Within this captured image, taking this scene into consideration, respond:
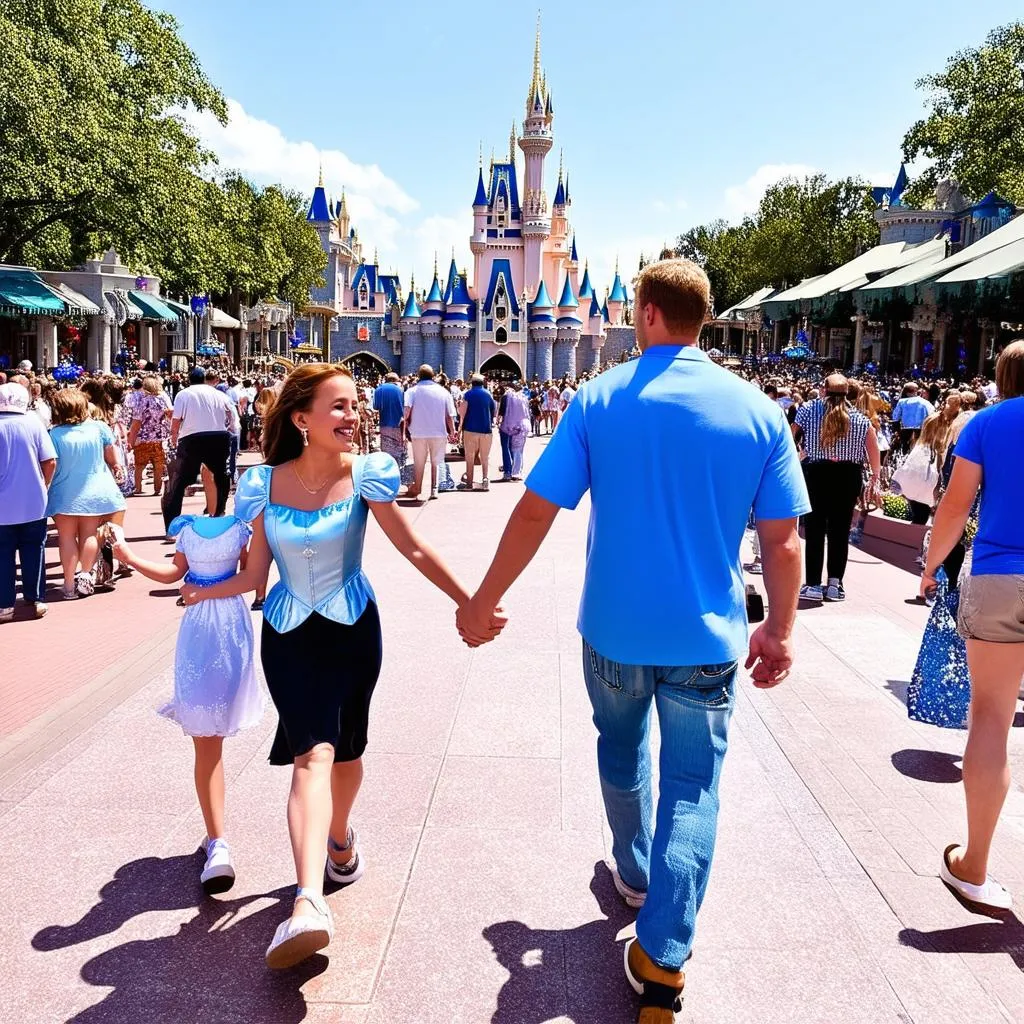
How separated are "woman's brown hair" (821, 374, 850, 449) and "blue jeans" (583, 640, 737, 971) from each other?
17.6 feet

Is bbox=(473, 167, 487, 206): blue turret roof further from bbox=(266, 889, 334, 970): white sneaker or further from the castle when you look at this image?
bbox=(266, 889, 334, 970): white sneaker

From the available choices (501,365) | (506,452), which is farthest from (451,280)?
(506,452)

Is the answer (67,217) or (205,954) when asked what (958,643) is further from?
(67,217)

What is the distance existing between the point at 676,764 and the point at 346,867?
4.20 feet

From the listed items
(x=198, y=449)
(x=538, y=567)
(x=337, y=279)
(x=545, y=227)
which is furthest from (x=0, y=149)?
(x=337, y=279)

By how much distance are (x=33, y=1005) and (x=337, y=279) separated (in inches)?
3811

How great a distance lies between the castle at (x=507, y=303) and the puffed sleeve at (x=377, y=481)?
7521 centimetres

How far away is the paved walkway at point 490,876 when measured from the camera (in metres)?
2.85

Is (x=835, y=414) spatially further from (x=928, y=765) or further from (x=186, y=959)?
(x=186, y=959)

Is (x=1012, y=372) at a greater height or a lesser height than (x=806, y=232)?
lesser

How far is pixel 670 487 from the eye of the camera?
106 inches

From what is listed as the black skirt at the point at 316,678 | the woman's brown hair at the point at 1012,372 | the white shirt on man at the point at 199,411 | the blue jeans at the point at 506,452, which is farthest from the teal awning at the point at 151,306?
the woman's brown hair at the point at 1012,372

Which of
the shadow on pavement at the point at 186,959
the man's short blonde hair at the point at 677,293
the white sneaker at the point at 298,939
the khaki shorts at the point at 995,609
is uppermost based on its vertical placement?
the man's short blonde hair at the point at 677,293

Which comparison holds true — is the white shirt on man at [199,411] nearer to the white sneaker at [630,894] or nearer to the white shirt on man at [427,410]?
the white shirt on man at [427,410]
